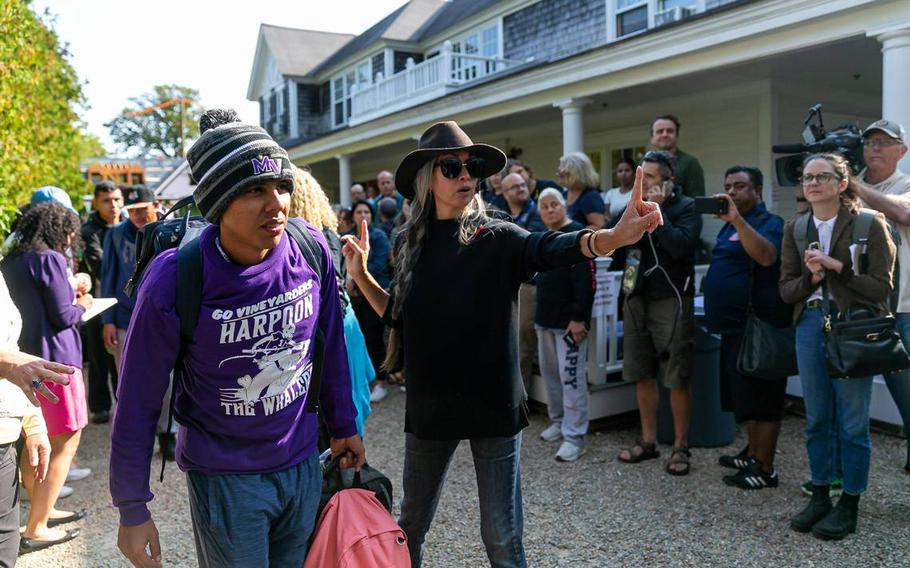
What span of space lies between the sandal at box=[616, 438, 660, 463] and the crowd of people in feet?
0.05

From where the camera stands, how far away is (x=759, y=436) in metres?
4.25

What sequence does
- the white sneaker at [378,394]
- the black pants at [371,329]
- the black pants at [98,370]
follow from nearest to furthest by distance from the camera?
the black pants at [98,370]
the white sneaker at [378,394]
the black pants at [371,329]

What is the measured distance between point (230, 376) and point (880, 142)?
382 centimetres

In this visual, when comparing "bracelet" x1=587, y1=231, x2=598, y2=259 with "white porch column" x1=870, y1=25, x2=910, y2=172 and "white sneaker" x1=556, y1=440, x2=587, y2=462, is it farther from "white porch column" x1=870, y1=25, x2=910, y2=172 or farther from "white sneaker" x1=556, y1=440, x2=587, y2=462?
"white porch column" x1=870, y1=25, x2=910, y2=172

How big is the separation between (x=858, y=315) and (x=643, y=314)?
147 centimetres

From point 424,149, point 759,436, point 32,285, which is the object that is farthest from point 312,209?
point 759,436

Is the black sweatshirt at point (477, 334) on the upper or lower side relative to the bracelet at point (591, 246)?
lower

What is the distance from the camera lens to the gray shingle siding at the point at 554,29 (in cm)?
1311

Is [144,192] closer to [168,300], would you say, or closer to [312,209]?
[312,209]

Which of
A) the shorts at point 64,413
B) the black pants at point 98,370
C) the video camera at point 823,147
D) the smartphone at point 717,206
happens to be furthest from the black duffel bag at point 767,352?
the black pants at point 98,370

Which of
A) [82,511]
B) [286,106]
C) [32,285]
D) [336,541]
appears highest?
[286,106]

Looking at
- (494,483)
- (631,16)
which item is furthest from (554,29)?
(494,483)

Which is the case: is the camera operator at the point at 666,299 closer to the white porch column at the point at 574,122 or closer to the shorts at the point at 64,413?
the shorts at the point at 64,413

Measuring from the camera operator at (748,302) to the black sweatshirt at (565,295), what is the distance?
82 cm
